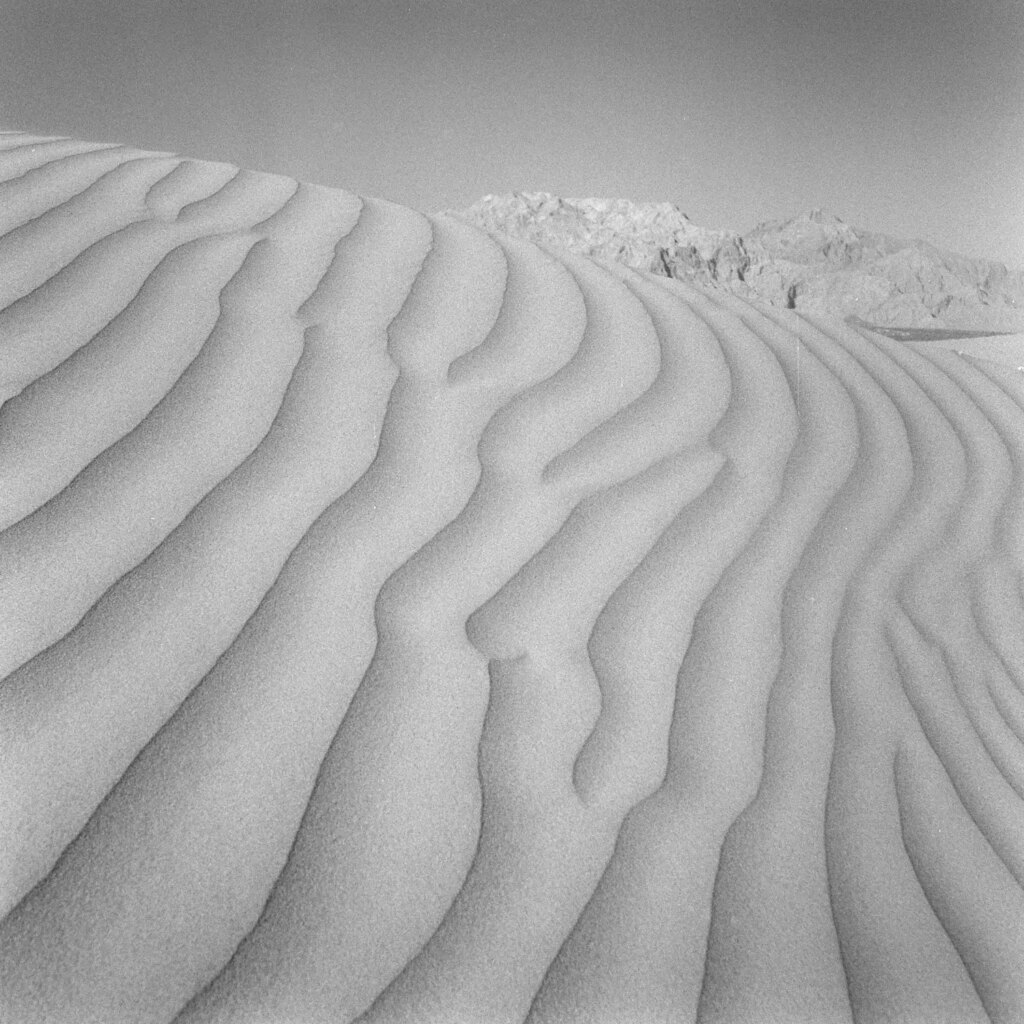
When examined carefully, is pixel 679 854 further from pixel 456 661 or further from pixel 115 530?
pixel 115 530

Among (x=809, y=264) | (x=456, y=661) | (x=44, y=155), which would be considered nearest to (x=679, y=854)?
(x=456, y=661)

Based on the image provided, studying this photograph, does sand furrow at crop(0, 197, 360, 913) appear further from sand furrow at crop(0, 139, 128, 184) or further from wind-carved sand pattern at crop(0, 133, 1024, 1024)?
sand furrow at crop(0, 139, 128, 184)

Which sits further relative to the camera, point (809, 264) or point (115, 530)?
point (809, 264)

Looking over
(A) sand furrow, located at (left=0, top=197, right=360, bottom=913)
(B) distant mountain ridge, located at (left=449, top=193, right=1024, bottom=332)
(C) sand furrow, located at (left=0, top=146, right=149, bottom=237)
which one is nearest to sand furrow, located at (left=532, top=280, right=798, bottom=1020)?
(A) sand furrow, located at (left=0, top=197, right=360, bottom=913)

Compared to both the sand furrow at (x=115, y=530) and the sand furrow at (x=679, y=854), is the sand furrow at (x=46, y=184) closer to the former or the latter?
the sand furrow at (x=115, y=530)

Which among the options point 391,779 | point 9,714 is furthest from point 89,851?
point 391,779

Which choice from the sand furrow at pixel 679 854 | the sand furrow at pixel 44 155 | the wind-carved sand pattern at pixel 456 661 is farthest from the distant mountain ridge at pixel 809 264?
the sand furrow at pixel 679 854
